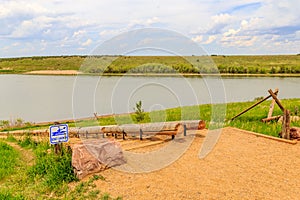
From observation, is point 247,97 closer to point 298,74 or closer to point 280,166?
point 280,166

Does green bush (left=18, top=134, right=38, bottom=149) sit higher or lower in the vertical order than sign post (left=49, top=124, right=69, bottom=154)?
lower

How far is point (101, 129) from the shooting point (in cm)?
798

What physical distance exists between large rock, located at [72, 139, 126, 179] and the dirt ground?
0.57 feet

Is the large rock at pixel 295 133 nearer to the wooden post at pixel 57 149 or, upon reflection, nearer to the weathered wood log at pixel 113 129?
the weathered wood log at pixel 113 129

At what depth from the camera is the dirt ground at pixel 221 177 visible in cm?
442

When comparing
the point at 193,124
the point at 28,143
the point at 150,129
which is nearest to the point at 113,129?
the point at 150,129

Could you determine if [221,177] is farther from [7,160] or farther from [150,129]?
[7,160]

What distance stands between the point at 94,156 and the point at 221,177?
2089 millimetres

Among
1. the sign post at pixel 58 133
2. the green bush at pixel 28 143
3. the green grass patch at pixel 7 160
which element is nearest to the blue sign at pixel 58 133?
the sign post at pixel 58 133

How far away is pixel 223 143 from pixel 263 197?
2740 mm

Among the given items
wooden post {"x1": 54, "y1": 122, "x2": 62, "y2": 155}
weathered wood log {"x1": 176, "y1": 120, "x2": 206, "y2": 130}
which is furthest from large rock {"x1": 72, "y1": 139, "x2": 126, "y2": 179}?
weathered wood log {"x1": 176, "y1": 120, "x2": 206, "y2": 130}

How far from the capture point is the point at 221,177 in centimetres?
498

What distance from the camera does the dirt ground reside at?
14.5 ft

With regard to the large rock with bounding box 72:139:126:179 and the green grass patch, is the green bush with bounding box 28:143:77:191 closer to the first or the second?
the large rock with bounding box 72:139:126:179
